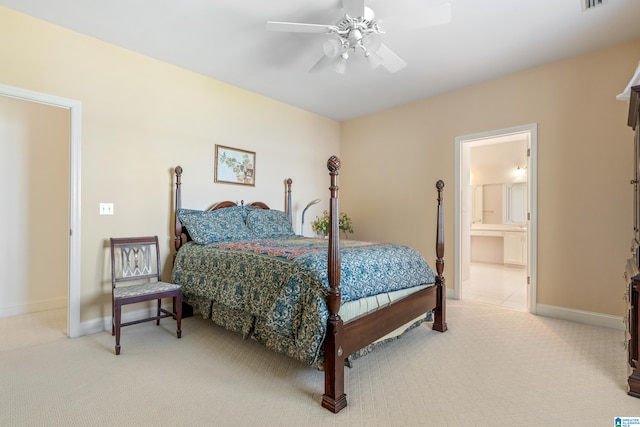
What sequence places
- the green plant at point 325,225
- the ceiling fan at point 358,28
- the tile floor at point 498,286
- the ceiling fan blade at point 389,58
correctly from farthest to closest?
the green plant at point 325,225
the tile floor at point 498,286
the ceiling fan blade at point 389,58
the ceiling fan at point 358,28

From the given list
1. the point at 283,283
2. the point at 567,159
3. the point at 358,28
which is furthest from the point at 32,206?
the point at 567,159

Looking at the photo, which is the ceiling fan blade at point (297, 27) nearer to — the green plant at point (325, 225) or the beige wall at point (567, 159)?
the beige wall at point (567, 159)

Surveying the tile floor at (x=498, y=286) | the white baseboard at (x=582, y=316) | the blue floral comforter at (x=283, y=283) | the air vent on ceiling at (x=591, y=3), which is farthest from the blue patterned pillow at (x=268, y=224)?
the air vent on ceiling at (x=591, y=3)

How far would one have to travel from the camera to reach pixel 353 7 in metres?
2.27

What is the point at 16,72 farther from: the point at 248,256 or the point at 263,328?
the point at 263,328

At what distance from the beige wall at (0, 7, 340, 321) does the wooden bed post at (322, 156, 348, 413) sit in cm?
240

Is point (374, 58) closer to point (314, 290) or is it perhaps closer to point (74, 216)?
point (314, 290)

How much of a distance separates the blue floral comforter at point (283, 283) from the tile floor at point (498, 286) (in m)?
1.77

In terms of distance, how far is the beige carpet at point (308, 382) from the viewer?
1701 millimetres

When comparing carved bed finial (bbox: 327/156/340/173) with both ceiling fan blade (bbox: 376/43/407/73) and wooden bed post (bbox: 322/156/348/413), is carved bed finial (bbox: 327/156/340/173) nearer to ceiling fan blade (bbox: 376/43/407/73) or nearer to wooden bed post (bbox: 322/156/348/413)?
wooden bed post (bbox: 322/156/348/413)

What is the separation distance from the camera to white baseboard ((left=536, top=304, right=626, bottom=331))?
118 inches

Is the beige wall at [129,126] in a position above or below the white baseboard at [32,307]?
above

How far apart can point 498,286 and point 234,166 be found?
4345 mm

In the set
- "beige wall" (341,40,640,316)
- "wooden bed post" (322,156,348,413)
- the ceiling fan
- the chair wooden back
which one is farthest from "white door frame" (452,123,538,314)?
the chair wooden back
